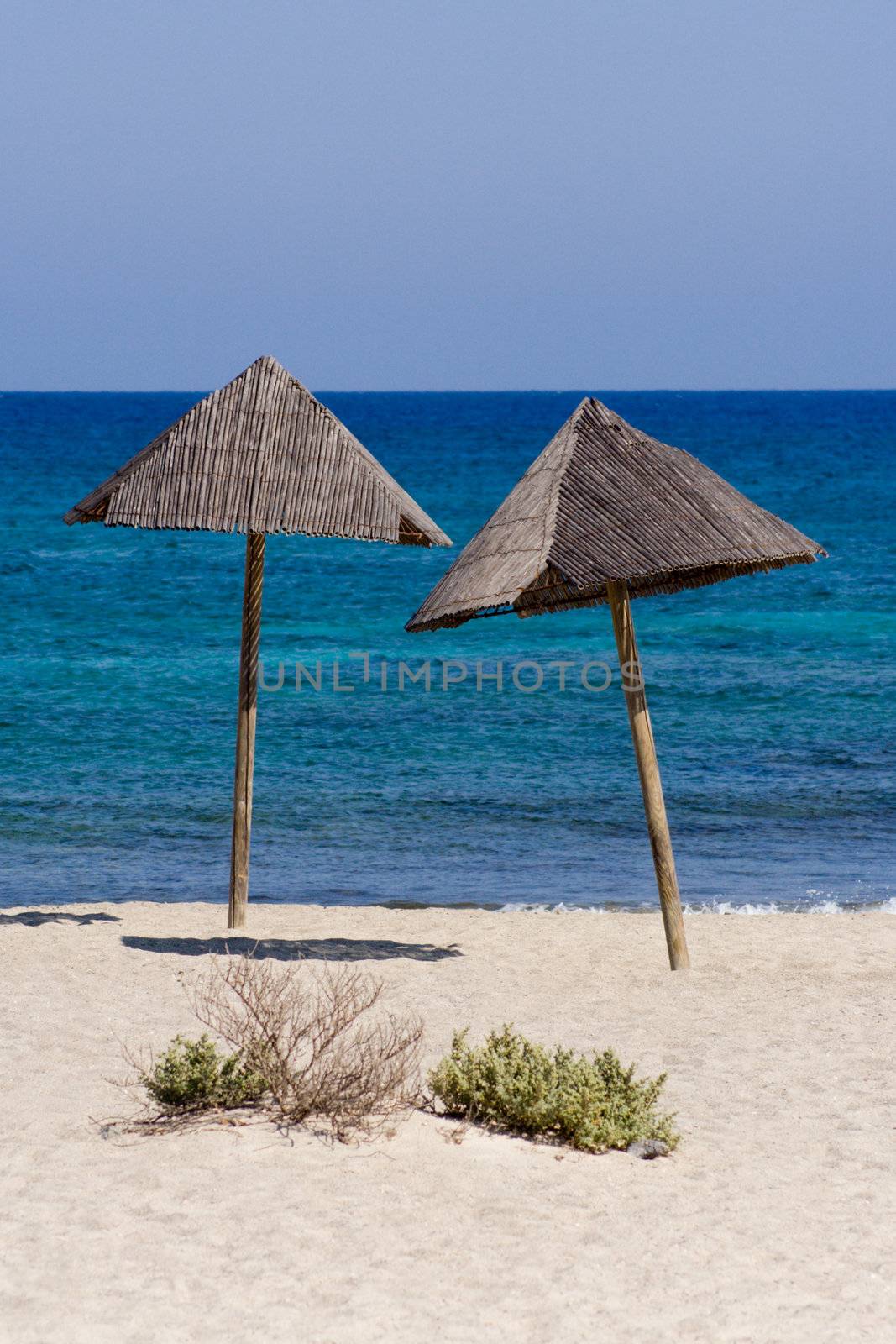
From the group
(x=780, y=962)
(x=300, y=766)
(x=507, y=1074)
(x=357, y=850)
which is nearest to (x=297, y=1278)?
(x=507, y=1074)

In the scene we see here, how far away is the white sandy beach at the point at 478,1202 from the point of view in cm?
466

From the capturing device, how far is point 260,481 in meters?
9.14

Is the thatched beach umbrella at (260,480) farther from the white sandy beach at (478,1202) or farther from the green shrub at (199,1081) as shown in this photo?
the green shrub at (199,1081)

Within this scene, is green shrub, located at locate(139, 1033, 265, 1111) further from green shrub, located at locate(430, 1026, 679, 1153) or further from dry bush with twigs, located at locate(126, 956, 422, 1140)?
green shrub, located at locate(430, 1026, 679, 1153)

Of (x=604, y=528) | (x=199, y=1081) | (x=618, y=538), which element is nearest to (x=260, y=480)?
(x=604, y=528)

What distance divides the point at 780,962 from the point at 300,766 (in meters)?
8.70

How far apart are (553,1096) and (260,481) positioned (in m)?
4.55

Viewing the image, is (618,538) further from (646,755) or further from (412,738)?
(412,738)

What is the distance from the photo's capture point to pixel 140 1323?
4523 mm

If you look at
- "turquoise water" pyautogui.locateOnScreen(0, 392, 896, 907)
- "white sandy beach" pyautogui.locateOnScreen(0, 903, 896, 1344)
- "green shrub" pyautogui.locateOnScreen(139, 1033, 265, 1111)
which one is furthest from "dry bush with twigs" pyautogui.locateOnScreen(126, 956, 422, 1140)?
"turquoise water" pyautogui.locateOnScreen(0, 392, 896, 907)

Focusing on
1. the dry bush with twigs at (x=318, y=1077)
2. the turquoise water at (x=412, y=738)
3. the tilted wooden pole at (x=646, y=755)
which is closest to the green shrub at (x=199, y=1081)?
the dry bush with twigs at (x=318, y=1077)

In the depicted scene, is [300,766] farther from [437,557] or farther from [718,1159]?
[437,557]

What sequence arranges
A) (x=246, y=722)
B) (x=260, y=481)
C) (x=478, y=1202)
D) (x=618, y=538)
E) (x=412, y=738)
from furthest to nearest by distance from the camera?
(x=412, y=738), (x=246, y=722), (x=260, y=481), (x=618, y=538), (x=478, y=1202)

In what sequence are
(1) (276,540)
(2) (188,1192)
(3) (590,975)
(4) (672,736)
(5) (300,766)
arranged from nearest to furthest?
(2) (188,1192), (3) (590,975), (5) (300,766), (4) (672,736), (1) (276,540)
